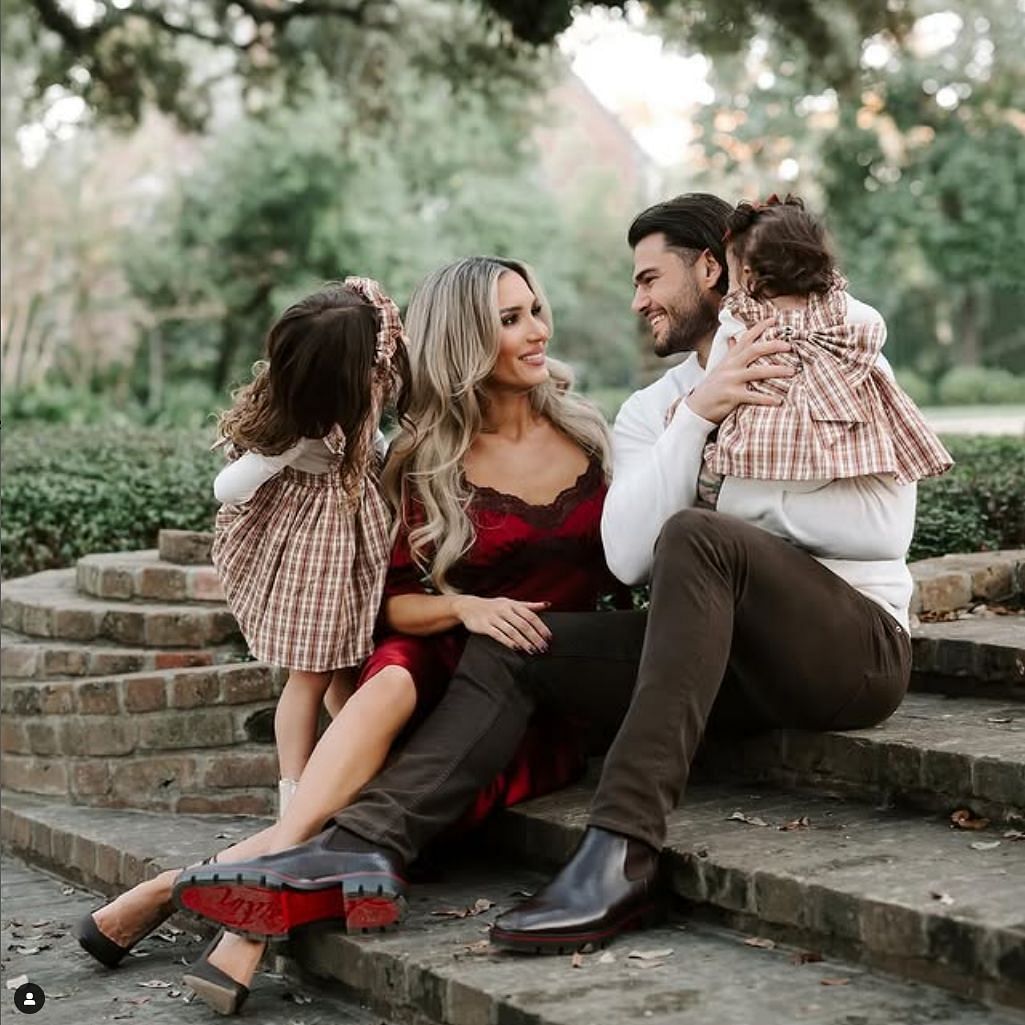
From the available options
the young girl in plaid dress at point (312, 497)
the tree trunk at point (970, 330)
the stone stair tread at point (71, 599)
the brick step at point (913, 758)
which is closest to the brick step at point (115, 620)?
the stone stair tread at point (71, 599)

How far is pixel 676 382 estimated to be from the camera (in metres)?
4.11

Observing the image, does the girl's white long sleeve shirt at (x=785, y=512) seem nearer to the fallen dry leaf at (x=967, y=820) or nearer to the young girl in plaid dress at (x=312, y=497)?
the fallen dry leaf at (x=967, y=820)

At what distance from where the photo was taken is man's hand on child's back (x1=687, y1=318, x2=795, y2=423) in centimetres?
356

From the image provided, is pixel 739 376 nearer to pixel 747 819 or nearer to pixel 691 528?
pixel 691 528

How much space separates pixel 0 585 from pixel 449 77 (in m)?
9.80

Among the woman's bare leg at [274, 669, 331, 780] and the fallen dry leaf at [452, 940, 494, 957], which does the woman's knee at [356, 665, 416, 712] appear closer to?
the woman's bare leg at [274, 669, 331, 780]

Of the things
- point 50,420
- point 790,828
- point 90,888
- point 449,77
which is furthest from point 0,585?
point 50,420

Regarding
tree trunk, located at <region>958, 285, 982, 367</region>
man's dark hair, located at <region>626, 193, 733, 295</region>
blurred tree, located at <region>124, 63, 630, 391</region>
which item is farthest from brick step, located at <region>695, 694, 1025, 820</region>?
tree trunk, located at <region>958, 285, 982, 367</region>

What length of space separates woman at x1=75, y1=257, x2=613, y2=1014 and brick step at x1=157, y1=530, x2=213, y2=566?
6.89 ft

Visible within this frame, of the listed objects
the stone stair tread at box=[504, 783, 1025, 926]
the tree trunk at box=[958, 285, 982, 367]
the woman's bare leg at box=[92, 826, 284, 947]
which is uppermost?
the tree trunk at box=[958, 285, 982, 367]

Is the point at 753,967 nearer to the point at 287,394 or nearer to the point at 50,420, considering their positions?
the point at 287,394

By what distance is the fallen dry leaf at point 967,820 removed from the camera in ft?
11.2

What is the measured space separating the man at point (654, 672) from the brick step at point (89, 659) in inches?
77.4

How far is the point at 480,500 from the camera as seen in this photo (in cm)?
404
